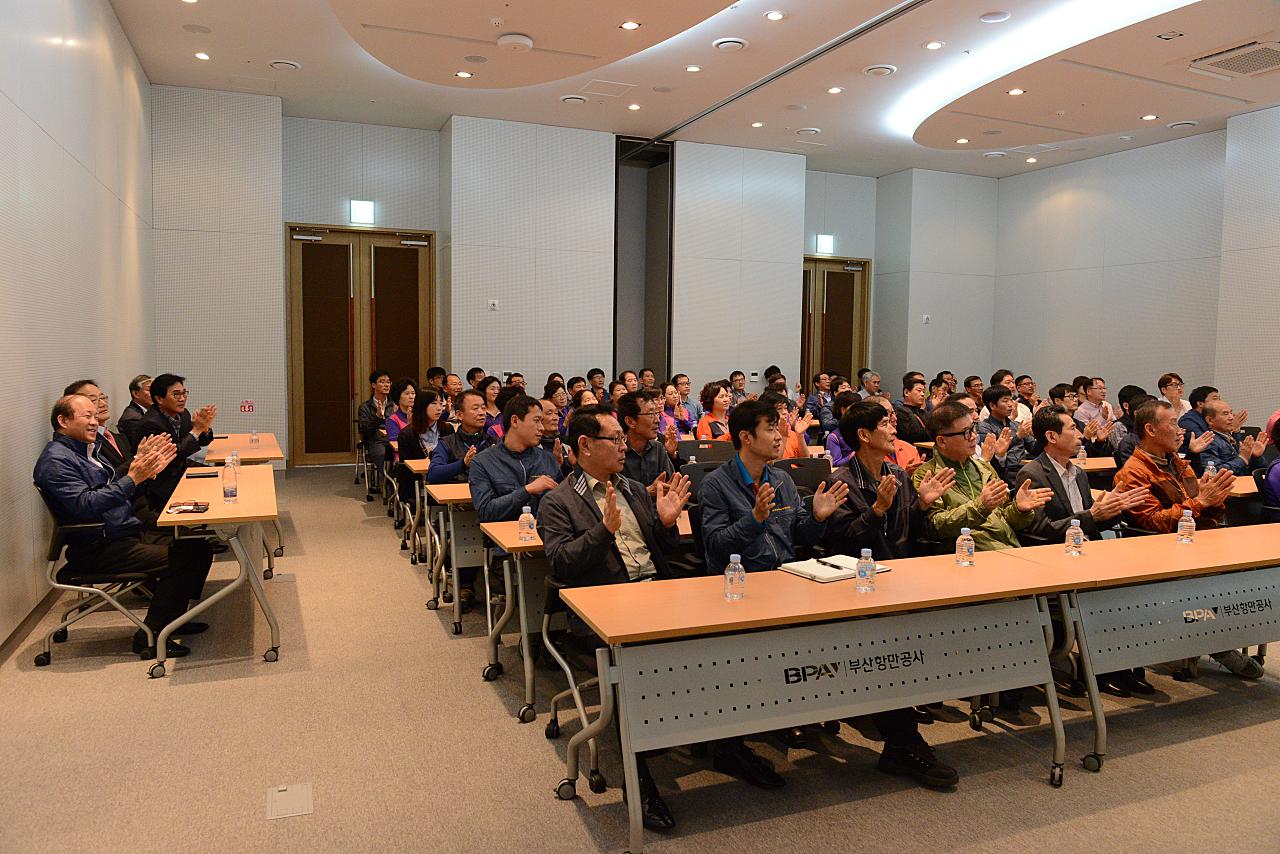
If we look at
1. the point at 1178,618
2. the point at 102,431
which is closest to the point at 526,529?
the point at 1178,618

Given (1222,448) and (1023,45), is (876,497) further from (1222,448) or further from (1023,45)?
(1023,45)

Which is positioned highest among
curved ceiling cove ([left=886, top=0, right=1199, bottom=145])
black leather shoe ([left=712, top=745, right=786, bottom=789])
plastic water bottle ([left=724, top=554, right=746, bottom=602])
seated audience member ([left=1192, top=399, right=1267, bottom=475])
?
curved ceiling cove ([left=886, top=0, right=1199, bottom=145])

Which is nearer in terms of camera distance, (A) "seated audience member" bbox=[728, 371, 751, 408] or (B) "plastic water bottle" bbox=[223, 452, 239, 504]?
(B) "plastic water bottle" bbox=[223, 452, 239, 504]

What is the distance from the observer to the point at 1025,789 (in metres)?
3.40

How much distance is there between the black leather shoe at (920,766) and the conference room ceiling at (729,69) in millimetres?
5577

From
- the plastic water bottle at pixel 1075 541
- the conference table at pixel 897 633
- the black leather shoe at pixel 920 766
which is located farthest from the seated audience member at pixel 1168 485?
the black leather shoe at pixel 920 766

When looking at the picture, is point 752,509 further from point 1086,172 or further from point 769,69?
point 1086,172

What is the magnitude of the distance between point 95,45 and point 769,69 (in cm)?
613

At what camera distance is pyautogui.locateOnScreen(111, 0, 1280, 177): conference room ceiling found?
7359 millimetres

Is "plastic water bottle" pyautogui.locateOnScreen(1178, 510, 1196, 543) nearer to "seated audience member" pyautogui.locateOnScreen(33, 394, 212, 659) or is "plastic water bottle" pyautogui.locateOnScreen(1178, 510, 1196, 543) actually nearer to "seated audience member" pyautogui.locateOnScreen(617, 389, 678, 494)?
"seated audience member" pyautogui.locateOnScreen(617, 389, 678, 494)

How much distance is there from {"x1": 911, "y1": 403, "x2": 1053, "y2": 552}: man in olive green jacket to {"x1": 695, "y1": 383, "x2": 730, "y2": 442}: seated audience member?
376 centimetres

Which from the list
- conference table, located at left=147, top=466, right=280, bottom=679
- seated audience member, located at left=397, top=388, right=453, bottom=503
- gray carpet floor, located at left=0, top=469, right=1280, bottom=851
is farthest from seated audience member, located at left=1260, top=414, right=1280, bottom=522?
conference table, located at left=147, top=466, right=280, bottom=679

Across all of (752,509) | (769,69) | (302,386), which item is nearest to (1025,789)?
(752,509)

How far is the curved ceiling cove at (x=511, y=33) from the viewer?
6.87 metres
